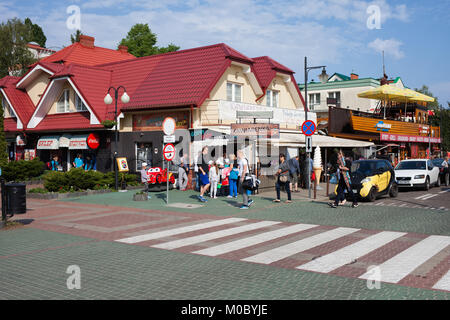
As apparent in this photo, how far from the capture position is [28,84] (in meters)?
32.5

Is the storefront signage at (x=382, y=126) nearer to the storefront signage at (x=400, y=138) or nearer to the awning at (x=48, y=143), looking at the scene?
the storefront signage at (x=400, y=138)

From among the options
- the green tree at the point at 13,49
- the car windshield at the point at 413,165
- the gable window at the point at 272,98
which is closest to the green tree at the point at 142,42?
the green tree at the point at 13,49

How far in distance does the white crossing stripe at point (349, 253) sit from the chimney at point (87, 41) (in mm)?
31530

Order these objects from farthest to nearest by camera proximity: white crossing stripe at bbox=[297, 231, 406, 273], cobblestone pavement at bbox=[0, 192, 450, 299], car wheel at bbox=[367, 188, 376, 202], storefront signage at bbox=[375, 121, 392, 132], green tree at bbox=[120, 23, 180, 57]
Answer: green tree at bbox=[120, 23, 180, 57], storefront signage at bbox=[375, 121, 392, 132], car wheel at bbox=[367, 188, 376, 202], white crossing stripe at bbox=[297, 231, 406, 273], cobblestone pavement at bbox=[0, 192, 450, 299]

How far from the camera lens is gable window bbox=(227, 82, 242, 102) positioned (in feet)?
83.3

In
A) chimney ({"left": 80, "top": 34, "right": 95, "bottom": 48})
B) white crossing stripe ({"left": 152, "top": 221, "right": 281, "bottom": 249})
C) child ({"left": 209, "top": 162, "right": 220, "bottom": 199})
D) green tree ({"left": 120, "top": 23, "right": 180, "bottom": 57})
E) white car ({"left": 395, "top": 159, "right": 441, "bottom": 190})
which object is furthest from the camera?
green tree ({"left": 120, "top": 23, "right": 180, "bottom": 57})

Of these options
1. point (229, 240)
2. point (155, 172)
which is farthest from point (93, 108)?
point (229, 240)

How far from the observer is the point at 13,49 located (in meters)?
43.8

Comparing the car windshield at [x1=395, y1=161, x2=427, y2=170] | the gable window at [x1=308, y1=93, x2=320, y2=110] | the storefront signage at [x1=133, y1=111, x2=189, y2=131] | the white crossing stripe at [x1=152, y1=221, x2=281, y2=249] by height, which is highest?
the gable window at [x1=308, y1=93, x2=320, y2=110]

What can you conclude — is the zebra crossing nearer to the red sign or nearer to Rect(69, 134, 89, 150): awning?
the red sign

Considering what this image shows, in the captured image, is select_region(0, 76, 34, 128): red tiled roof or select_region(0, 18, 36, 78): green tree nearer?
select_region(0, 76, 34, 128): red tiled roof

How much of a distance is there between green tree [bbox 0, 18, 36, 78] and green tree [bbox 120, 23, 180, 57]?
1234 cm

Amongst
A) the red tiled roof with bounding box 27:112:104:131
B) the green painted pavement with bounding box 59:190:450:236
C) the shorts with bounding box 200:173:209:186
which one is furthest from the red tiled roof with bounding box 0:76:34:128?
the shorts with bounding box 200:173:209:186

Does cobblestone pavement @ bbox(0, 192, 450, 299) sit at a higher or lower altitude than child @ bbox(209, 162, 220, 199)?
Answer: lower
